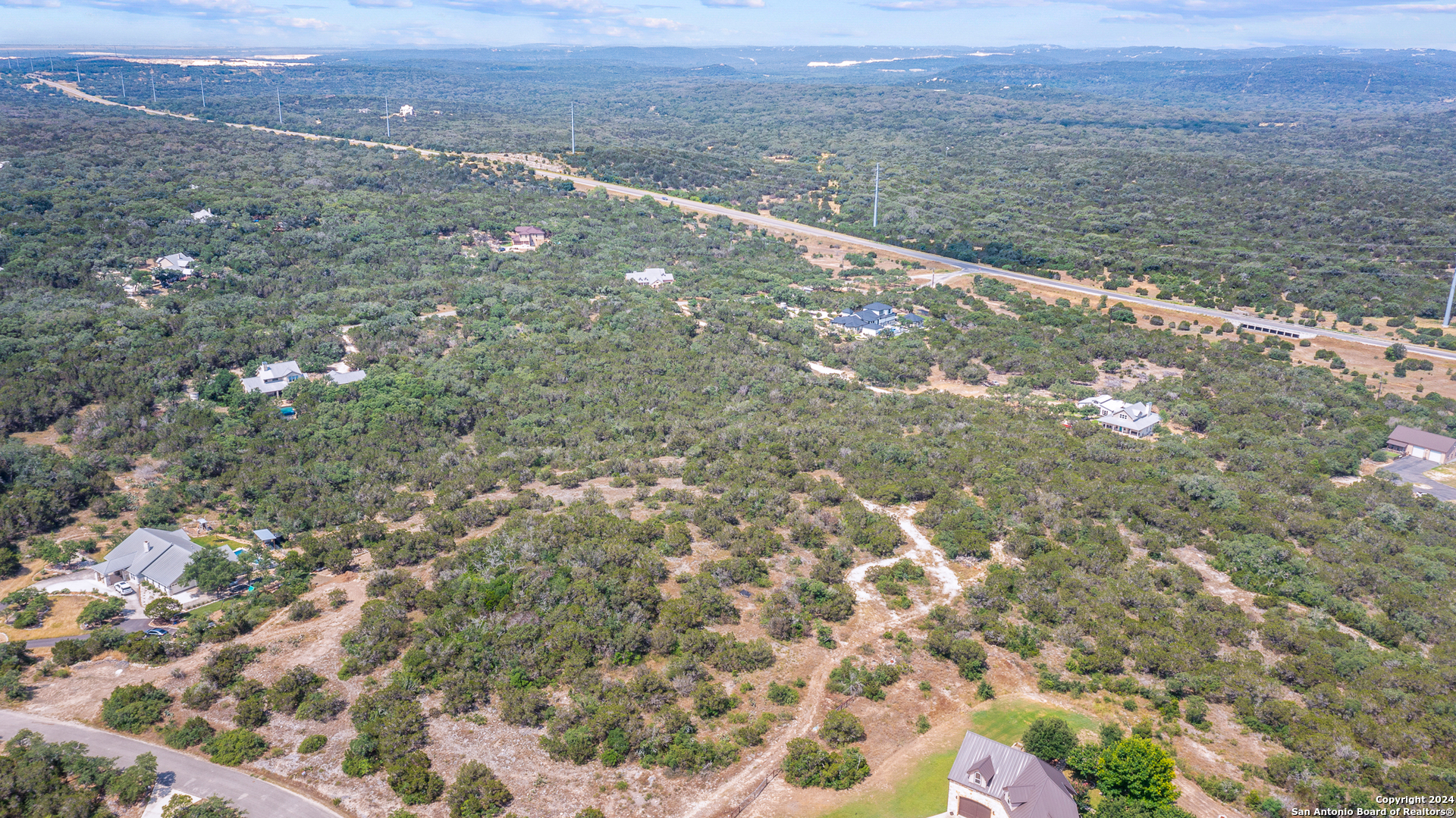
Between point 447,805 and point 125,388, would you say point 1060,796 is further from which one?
point 125,388

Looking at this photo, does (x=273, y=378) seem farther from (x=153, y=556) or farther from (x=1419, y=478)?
(x=1419, y=478)

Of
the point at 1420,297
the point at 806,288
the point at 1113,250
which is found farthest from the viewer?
the point at 1113,250

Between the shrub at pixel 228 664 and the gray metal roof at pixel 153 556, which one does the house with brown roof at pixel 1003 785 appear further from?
the gray metal roof at pixel 153 556

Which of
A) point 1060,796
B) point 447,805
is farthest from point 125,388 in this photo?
point 1060,796

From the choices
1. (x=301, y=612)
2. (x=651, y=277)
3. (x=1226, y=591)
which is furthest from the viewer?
(x=651, y=277)

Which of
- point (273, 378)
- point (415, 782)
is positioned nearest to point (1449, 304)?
point (415, 782)

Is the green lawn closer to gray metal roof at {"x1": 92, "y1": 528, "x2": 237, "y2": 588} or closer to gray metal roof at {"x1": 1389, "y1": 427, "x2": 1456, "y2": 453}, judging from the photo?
gray metal roof at {"x1": 92, "y1": 528, "x2": 237, "y2": 588}

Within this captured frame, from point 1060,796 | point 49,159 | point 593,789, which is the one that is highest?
point 49,159
